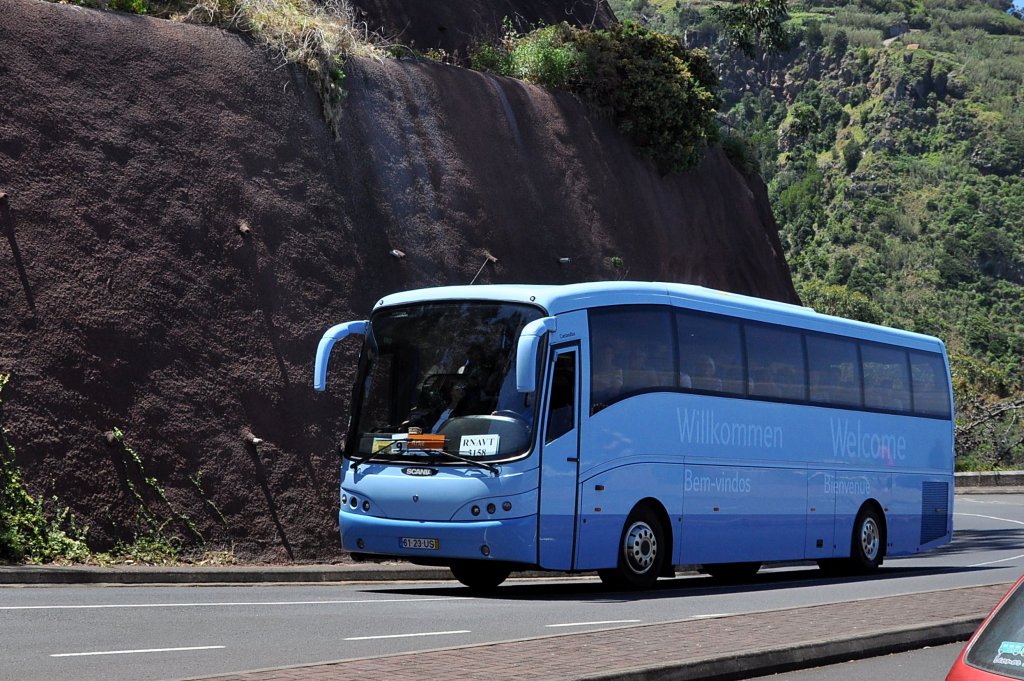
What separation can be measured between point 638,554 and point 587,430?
170 centimetres

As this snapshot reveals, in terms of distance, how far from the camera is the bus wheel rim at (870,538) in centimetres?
2008

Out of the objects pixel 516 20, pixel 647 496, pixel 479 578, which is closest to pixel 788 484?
pixel 647 496

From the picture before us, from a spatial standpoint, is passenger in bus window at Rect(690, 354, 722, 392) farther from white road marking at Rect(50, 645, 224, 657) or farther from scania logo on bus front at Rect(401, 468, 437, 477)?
white road marking at Rect(50, 645, 224, 657)

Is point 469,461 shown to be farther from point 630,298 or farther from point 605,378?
point 630,298

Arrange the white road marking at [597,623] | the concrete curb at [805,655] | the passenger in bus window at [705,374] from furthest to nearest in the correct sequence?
the passenger in bus window at [705,374] < the white road marking at [597,623] < the concrete curb at [805,655]

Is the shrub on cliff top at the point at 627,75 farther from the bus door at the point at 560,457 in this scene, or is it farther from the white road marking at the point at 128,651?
the white road marking at the point at 128,651

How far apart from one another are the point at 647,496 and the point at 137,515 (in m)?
6.28

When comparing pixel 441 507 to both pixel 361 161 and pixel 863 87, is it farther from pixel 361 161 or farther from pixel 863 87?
pixel 863 87

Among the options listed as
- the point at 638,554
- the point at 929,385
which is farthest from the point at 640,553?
the point at 929,385

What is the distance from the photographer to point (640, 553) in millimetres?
15344

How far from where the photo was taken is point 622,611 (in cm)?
1286

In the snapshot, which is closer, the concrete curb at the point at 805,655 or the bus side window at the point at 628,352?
the concrete curb at the point at 805,655

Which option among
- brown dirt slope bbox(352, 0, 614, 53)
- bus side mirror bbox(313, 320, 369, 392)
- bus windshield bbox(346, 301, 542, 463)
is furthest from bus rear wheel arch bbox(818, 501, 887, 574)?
brown dirt slope bbox(352, 0, 614, 53)

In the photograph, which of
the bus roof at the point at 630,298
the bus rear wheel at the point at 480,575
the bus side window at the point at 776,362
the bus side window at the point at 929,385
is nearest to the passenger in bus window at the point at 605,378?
the bus roof at the point at 630,298
